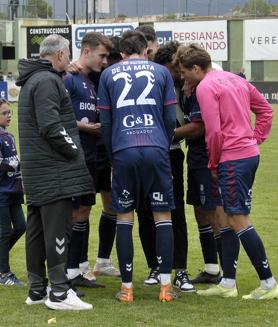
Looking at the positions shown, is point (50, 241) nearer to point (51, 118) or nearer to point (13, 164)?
point (51, 118)

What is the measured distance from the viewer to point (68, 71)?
278 inches

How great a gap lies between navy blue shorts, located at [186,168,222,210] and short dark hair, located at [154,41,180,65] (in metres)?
0.97

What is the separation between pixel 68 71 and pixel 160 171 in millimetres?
1230

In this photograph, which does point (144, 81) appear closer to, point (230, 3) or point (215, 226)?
point (215, 226)

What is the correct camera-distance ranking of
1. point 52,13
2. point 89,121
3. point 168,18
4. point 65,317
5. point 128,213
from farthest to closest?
point 52,13 → point 168,18 → point 89,121 → point 128,213 → point 65,317

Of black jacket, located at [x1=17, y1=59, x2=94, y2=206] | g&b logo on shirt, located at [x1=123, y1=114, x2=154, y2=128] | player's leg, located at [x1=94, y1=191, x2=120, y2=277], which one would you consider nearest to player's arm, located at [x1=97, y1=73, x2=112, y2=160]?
g&b logo on shirt, located at [x1=123, y1=114, x2=154, y2=128]

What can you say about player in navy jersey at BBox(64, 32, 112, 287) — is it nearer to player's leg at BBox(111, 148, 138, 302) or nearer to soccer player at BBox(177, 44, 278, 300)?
player's leg at BBox(111, 148, 138, 302)

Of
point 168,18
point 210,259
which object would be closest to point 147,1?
point 168,18

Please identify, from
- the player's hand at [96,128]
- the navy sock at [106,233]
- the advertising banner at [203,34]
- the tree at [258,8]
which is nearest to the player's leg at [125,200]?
the player's hand at [96,128]

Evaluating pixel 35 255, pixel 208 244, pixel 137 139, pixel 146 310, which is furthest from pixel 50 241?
pixel 208 244

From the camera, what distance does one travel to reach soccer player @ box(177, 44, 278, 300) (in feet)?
21.6

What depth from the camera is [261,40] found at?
5338cm

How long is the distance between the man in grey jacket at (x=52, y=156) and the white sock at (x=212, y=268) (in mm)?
1568

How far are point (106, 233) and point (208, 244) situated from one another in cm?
98
